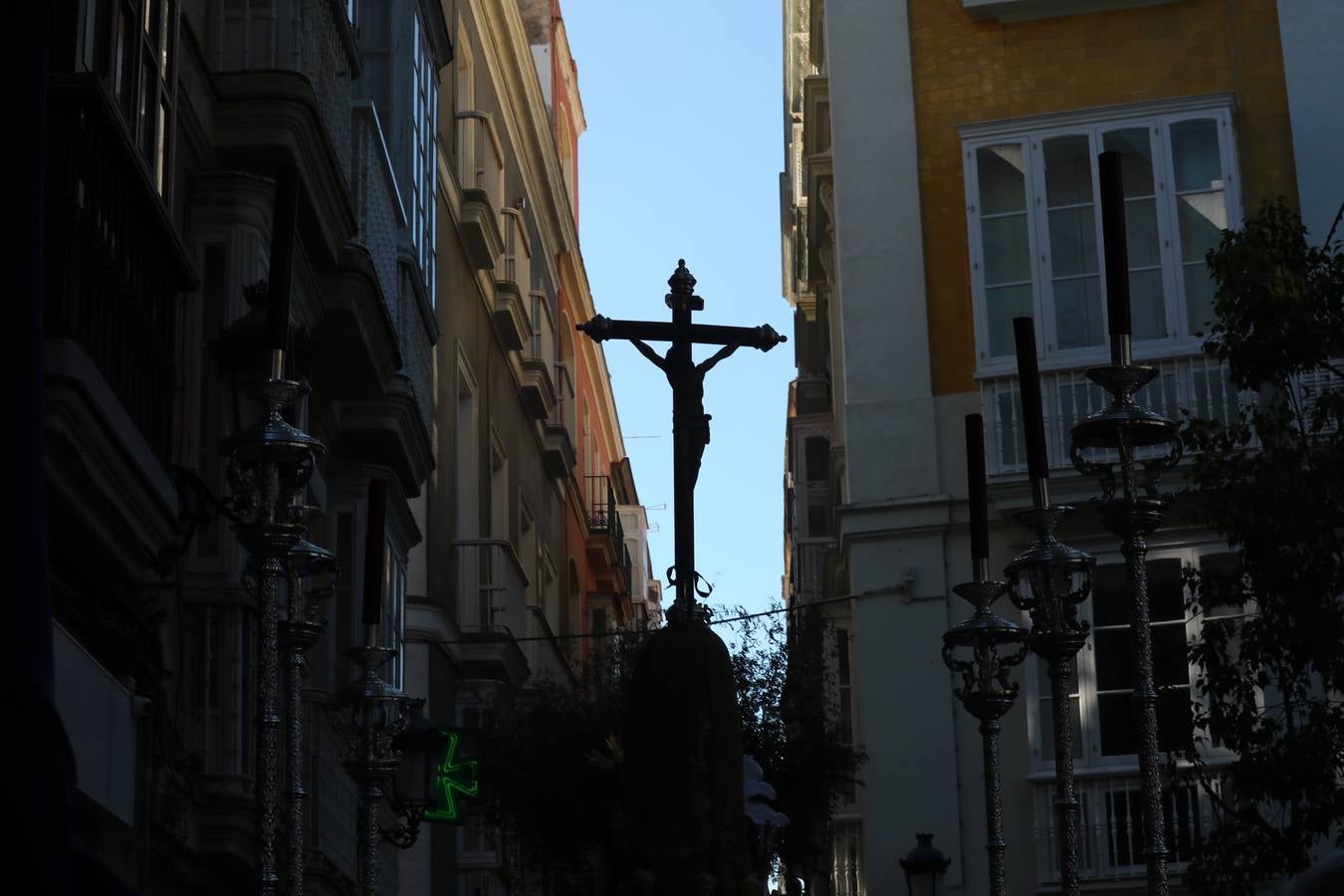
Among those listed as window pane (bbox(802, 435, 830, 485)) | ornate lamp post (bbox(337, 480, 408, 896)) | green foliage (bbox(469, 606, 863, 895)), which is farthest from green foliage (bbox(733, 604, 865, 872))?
window pane (bbox(802, 435, 830, 485))

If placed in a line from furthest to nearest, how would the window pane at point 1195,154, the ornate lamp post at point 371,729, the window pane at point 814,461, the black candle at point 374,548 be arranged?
the window pane at point 814,461 < the window pane at point 1195,154 < the ornate lamp post at point 371,729 < the black candle at point 374,548

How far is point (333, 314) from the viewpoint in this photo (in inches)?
631

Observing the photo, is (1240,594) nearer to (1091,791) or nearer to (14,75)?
(1091,791)

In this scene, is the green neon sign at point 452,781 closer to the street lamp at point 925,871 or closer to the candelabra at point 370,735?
the street lamp at point 925,871

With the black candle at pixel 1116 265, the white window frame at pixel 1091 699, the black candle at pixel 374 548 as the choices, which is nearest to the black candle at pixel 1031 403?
the black candle at pixel 1116 265

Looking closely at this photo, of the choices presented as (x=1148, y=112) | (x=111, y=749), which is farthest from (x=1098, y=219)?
(x=111, y=749)

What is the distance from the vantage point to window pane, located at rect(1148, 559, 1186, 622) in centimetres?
2014

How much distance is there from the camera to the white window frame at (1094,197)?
68.6 ft

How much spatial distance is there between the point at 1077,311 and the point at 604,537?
1076 inches

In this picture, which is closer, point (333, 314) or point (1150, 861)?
point (1150, 861)

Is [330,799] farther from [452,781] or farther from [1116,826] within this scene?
[1116,826]

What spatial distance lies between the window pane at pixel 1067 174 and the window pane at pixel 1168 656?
4.52 metres

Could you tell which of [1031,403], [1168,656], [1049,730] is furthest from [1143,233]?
[1031,403]

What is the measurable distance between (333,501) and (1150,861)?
33.4 feet
